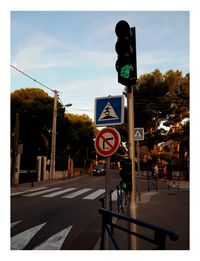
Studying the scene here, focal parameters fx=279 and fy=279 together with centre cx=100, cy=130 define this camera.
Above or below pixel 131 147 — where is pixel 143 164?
below

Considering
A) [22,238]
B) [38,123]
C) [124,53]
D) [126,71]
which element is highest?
[38,123]

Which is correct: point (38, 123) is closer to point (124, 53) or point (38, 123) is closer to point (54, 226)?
point (54, 226)

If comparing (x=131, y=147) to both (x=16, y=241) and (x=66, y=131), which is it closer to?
(x=16, y=241)

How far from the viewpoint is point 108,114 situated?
5086mm

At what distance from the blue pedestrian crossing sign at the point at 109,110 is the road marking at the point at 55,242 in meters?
2.51

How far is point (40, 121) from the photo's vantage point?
3253 centimetres

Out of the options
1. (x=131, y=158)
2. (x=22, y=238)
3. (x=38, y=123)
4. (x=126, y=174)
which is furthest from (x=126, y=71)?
(x=38, y=123)

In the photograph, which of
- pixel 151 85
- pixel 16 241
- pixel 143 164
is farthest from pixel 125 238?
pixel 143 164

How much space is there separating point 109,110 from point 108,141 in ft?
1.88

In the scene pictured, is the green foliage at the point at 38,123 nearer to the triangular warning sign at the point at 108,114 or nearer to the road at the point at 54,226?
the road at the point at 54,226

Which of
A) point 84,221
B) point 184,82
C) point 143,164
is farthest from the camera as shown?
point 143,164

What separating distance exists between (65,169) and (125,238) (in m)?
29.7

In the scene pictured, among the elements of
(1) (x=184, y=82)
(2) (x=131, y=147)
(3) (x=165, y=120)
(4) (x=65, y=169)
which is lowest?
(4) (x=65, y=169)

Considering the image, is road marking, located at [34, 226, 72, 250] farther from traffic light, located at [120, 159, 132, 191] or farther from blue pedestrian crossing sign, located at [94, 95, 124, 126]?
blue pedestrian crossing sign, located at [94, 95, 124, 126]
